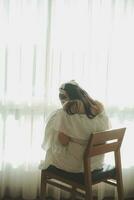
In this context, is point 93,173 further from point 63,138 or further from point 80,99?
point 80,99

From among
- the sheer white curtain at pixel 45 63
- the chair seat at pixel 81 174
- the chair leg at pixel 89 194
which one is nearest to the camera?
the chair leg at pixel 89 194

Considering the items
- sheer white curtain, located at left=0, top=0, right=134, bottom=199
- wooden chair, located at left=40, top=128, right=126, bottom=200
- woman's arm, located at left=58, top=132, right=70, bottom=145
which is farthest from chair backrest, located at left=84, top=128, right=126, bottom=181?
sheer white curtain, located at left=0, top=0, right=134, bottom=199

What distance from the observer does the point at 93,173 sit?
254cm

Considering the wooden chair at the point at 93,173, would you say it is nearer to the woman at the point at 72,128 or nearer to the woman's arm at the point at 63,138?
the woman at the point at 72,128

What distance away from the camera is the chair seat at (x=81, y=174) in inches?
98.3

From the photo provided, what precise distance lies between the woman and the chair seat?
3cm

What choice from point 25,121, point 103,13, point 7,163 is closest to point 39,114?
point 25,121

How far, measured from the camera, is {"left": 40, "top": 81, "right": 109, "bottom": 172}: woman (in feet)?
8.18

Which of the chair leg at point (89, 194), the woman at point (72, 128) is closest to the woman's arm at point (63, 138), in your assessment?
the woman at point (72, 128)

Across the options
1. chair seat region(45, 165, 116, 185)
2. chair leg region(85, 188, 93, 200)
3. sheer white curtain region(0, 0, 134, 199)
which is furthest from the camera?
sheer white curtain region(0, 0, 134, 199)

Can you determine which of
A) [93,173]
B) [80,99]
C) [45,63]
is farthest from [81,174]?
[45,63]

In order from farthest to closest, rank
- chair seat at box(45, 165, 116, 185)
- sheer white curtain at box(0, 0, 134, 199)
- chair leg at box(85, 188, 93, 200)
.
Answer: sheer white curtain at box(0, 0, 134, 199) → chair seat at box(45, 165, 116, 185) → chair leg at box(85, 188, 93, 200)

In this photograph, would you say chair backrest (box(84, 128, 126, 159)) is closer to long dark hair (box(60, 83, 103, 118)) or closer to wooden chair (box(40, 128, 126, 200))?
wooden chair (box(40, 128, 126, 200))

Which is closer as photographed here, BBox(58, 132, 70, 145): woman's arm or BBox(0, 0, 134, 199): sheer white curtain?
BBox(58, 132, 70, 145): woman's arm
